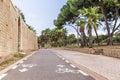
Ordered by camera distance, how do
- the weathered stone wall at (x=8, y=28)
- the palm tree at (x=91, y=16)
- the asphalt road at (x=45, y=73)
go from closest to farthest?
the asphalt road at (x=45, y=73)
the weathered stone wall at (x=8, y=28)
the palm tree at (x=91, y=16)

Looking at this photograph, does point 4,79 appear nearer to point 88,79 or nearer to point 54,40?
point 88,79

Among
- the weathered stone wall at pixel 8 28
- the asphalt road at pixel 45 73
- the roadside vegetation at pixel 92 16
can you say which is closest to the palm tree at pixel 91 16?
the roadside vegetation at pixel 92 16

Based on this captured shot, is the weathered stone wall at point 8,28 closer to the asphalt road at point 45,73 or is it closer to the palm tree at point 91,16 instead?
the asphalt road at point 45,73

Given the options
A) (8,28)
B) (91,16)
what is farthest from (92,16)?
(8,28)

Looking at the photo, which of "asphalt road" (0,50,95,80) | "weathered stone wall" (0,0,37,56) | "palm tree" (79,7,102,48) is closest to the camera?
"asphalt road" (0,50,95,80)

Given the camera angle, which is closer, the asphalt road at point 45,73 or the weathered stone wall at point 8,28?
the asphalt road at point 45,73

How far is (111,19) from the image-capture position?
199ft

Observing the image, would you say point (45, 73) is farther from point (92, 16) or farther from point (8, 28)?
point (92, 16)

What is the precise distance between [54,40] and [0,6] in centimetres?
11733

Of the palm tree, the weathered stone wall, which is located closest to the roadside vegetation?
the palm tree

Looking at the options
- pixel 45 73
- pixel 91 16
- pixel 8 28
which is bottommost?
pixel 45 73

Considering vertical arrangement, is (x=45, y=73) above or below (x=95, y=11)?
below

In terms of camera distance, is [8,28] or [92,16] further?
[92,16]

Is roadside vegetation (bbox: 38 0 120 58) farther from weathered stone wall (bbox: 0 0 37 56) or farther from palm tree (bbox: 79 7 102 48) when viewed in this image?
weathered stone wall (bbox: 0 0 37 56)
